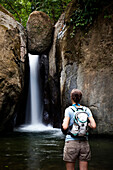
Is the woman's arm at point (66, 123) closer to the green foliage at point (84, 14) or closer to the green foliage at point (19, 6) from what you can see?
the green foliage at point (84, 14)

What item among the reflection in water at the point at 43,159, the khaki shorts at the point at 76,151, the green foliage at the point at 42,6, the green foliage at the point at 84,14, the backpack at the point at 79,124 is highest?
the green foliage at the point at 42,6

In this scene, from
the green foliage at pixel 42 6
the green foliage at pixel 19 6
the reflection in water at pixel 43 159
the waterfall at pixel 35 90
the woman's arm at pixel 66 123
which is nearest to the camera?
the woman's arm at pixel 66 123

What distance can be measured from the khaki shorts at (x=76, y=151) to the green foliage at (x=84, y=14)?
19.1ft

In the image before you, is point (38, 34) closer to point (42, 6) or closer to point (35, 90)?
point (35, 90)

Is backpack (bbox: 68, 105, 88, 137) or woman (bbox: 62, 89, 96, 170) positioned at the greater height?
backpack (bbox: 68, 105, 88, 137)

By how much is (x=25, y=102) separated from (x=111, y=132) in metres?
7.01

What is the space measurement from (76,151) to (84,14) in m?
6.29

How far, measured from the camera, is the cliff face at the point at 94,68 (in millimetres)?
6539

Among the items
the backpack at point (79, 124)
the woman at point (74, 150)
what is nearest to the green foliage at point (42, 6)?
the backpack at point (79, 124)

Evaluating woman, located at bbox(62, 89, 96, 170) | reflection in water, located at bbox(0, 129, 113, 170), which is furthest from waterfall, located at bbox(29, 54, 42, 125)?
woman, located at bbox(62, 89, 96, 170)

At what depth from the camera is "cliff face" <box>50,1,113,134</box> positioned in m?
6.54

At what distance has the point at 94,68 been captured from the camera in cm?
691

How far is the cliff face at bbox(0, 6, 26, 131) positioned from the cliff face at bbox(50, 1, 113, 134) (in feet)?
6.75

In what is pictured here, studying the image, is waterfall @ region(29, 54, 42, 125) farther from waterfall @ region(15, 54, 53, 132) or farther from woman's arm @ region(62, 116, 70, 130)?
woman's arm @ region(62, 116, 70, 130)
